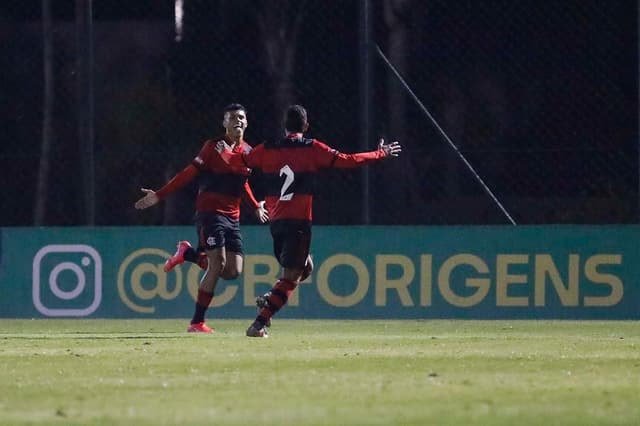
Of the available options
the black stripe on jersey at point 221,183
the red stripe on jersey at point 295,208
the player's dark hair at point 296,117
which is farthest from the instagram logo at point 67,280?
the player's dark hair at point 296,117

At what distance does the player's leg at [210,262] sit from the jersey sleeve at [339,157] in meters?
1.57

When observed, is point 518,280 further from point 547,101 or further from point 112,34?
point 112,34

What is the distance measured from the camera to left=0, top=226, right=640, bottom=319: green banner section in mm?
17969

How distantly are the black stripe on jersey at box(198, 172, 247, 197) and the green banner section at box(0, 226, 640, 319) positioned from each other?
113 inches

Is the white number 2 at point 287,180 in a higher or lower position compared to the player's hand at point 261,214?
higher

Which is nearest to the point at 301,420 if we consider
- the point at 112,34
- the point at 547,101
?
the point at 547,101

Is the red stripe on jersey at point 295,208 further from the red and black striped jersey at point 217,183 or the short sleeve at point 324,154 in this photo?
the red and black striped jersey at point 217,183

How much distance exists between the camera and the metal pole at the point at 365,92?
61.3 ft

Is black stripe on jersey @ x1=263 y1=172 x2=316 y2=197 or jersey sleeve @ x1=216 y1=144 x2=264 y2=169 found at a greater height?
jersey sleeve @ x1=216 y1=144 x2=264 y2=169

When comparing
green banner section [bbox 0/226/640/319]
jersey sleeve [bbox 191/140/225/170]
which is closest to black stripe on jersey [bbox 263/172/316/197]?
jersey sleeve [bbox 191/140/225/170]

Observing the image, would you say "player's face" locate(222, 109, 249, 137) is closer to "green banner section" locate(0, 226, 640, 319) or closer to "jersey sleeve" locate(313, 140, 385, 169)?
"jersey sleeve" locate(313, 140, 385, 169)

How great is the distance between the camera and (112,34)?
20.5 m

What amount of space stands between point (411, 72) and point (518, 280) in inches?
109

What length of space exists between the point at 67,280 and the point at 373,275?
327cm
